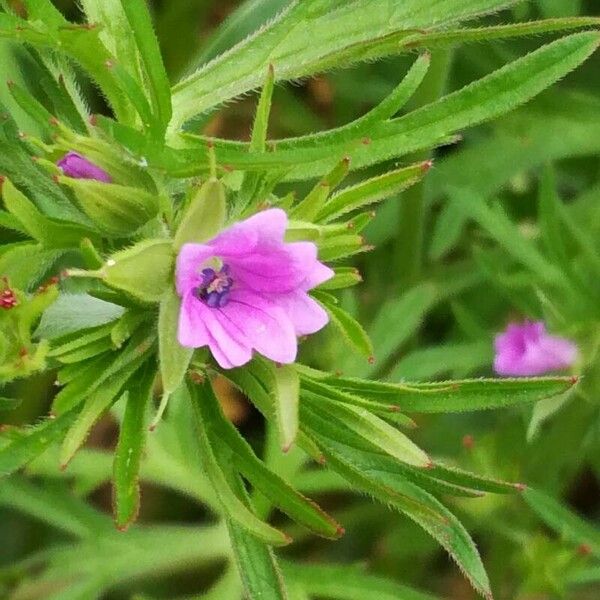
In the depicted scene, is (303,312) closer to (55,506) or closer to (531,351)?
(531,351)

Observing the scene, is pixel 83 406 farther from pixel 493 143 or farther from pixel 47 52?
pixel 493 143

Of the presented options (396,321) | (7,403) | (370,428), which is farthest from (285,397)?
(396,321)

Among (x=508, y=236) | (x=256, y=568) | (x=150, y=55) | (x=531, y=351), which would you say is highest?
(x=508, y=236)

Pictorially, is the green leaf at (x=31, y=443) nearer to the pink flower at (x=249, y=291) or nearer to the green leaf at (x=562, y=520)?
the pink flower at (x=249, y=291)

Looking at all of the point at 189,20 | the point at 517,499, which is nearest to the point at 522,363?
the point at 517,499

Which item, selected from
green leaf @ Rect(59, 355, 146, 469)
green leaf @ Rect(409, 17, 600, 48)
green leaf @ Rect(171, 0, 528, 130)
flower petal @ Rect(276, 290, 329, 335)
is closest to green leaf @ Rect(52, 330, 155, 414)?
green leaf @ Rect(59, 355, 146, 469)
